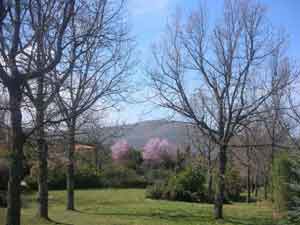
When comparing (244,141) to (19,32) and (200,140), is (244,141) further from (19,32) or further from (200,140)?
(19,32)

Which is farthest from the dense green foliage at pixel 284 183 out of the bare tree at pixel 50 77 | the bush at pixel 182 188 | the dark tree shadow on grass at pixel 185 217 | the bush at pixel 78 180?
the bush at pixel 78 180

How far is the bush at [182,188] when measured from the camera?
73.4 feet

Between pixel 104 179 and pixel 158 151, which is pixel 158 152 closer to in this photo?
pixel 158 151

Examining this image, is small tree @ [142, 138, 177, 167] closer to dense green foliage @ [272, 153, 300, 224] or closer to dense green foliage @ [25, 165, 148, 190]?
dense green foliage @ [25, 165, 148, 190]

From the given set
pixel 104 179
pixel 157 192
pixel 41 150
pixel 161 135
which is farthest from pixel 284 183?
pixel 161 135

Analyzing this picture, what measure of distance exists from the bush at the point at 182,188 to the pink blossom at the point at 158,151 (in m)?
13.8

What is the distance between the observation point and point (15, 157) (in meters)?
8.30

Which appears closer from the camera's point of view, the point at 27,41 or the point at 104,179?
the point at 27,41

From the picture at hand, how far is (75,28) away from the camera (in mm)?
9242

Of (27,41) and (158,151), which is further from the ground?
(27,41)

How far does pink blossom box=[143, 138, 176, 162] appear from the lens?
121ft

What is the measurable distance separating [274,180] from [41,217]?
7.39 m

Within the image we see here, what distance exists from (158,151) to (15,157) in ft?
95.6

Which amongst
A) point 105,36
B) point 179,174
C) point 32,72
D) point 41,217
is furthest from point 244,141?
point 32,72
